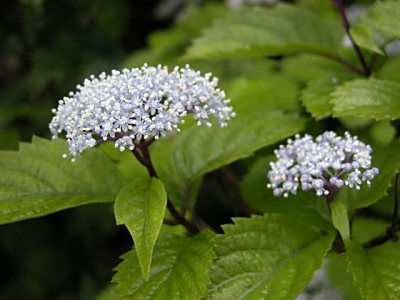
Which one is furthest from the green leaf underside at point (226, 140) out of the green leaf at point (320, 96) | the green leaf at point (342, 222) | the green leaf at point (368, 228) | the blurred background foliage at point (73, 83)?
the blurred background foliage at point (73, 83)

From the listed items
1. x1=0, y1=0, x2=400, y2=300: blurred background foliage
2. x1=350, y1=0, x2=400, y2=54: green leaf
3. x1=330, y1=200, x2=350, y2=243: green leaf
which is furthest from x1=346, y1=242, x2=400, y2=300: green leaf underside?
x1=0, y1=0, x2=400, y2=300: blurred background foliage

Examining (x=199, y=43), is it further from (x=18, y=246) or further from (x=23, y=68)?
(x=23, y=68)

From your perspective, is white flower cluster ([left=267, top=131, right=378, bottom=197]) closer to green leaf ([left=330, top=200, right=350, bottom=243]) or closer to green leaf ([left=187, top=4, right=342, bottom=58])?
green leaf ([left=330, top=200, right=350, bottom=243])

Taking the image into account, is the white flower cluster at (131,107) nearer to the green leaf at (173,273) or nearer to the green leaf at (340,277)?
the green leaf at (173,273)

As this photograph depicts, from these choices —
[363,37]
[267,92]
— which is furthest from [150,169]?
[267,92]

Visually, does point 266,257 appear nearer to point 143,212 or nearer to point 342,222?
point 342,222

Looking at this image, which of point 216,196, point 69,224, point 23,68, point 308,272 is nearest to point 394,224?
point 308,272
